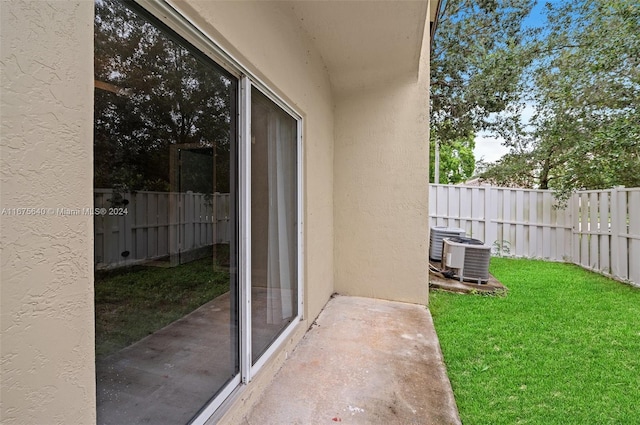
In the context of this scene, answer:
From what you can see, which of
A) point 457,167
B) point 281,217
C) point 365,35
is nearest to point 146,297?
point 281,217

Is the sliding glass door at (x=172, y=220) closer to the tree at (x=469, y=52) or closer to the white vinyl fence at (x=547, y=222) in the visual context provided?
the tree at (x=469, y=52)

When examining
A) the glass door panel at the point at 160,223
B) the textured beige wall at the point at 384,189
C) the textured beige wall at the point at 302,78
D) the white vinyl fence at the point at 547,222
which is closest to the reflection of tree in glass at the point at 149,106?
the glass door panel at the point at 160,223

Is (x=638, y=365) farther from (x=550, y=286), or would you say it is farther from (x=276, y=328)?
(x=276, y=328)

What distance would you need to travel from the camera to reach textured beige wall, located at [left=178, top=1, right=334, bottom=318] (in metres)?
1.66

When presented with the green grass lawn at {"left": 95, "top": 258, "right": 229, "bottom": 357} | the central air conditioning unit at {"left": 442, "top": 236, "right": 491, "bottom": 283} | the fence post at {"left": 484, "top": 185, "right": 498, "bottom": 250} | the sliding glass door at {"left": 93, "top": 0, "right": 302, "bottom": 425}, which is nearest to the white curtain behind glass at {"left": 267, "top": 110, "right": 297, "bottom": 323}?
the sliding glass door at {"left": 93, "top": 0, "right": 302, "bottom": 425}

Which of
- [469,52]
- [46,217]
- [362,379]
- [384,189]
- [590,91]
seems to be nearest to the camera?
[46,217]

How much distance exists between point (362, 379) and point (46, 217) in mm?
2174

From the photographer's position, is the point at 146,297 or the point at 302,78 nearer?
the point at 146,297

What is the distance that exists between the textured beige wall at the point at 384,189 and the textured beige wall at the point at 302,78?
0.75 feet

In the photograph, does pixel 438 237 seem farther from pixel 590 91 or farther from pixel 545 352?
pixel 590 91

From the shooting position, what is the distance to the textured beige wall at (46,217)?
694 millimetres

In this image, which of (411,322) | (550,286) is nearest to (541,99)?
(550,286)

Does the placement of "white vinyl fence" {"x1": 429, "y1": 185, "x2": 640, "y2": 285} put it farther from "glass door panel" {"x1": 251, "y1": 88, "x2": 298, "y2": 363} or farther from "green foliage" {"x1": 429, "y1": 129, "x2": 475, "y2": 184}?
"green foliage" {"x1": 429, "y1": 129, "x2": 475, "y2": 184}

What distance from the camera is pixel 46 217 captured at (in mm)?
772
